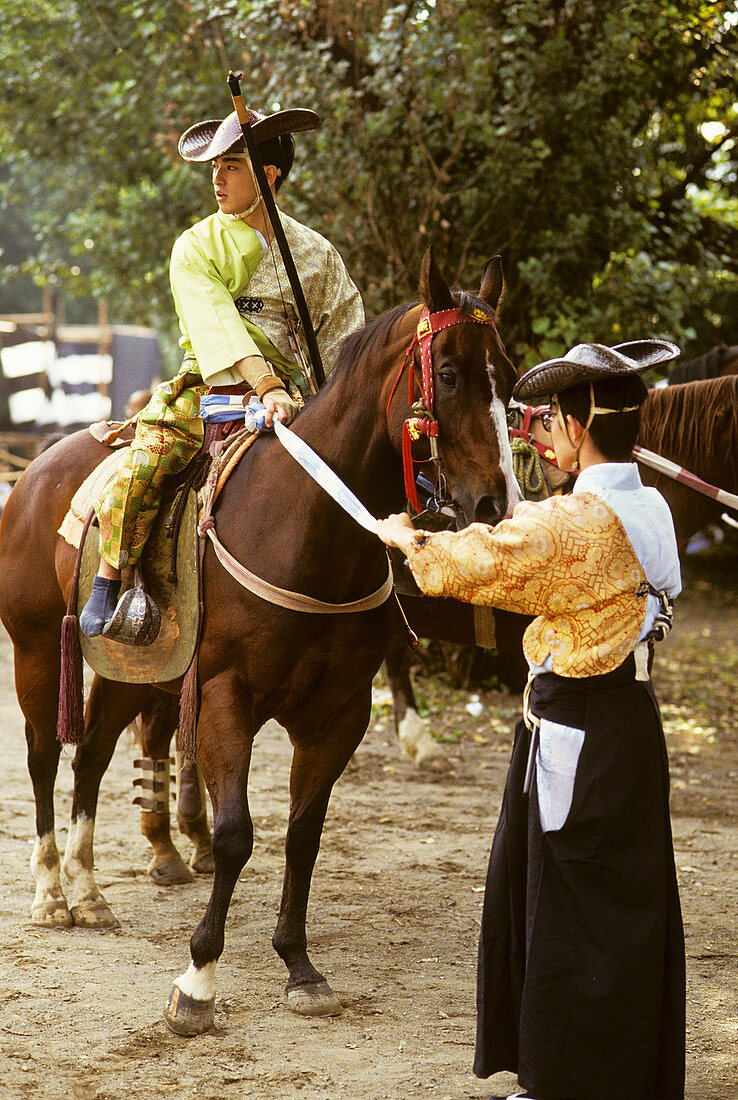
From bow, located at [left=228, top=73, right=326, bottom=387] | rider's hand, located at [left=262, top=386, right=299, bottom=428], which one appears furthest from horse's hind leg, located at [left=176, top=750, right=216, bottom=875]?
bow, located at [left=228, top=73, right=326, bottom=387]

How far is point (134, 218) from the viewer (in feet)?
40.4

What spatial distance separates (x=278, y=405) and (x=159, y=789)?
6.67ft

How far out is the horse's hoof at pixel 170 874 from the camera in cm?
471

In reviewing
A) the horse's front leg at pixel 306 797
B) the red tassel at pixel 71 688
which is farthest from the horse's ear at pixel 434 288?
the red tassel at pixel 71 688

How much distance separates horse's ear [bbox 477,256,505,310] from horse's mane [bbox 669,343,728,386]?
2927 millimetres

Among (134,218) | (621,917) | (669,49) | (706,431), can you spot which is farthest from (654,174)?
(621,917)

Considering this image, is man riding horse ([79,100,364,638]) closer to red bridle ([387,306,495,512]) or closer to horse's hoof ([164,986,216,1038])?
red bridle ([387,306,495,512])

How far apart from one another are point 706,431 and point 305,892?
2.94 metres

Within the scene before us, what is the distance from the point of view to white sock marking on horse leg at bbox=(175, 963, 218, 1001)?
3246mm

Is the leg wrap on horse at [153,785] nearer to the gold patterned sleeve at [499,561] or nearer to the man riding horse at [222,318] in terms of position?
the man riding horse at [222,318]

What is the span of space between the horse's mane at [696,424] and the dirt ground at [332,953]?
1.87 m

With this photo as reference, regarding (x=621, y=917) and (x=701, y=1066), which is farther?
(x=701, y=1066)

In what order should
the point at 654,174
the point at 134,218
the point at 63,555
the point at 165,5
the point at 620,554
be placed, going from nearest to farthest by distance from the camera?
the point at 620,554
the point at 63,555
the point at 654,174
the point at 165,5
the point at 134,218

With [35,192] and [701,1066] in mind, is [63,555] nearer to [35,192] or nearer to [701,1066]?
[701,1066]
